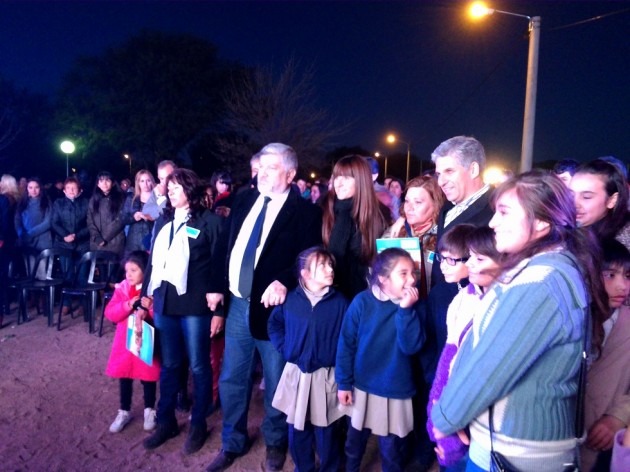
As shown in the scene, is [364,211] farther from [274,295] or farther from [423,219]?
[274,295]

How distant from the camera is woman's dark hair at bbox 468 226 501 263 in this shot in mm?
2037

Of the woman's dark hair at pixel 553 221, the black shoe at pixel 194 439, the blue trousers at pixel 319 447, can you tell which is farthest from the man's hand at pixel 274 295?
the woman's dark hair at pixel 553 221

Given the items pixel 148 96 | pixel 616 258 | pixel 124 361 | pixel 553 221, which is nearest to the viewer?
pixel 553 221

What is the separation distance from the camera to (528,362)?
1373mm

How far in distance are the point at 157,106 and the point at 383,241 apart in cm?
2629

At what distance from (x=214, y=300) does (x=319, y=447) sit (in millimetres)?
1270

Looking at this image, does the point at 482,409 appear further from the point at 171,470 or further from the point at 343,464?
the point at 171,470

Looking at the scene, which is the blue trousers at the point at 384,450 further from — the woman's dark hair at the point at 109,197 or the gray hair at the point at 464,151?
the woman's dark hair at the point at 109,197

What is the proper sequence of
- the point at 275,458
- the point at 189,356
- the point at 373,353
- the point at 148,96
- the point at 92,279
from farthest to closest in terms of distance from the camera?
the point at 148,96 < the point at 92,279 < the point at 189,356 < the point at 275,458 < the point at 373,353

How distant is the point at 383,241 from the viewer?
306 cm

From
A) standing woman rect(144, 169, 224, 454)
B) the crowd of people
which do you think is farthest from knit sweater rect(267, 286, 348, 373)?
standing woman rect(144, 169, 224, 454)

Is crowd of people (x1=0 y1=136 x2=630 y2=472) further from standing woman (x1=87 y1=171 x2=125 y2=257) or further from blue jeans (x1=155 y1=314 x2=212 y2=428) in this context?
standing woman (x1=87 y1=171 x2=125 y2=257)

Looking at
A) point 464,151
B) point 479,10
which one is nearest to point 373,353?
point 464,151

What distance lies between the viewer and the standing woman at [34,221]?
726cm
